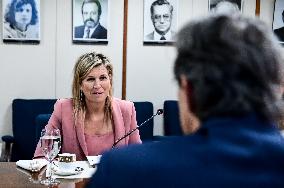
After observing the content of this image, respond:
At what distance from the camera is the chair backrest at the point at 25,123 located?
4.02m

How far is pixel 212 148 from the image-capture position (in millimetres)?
842

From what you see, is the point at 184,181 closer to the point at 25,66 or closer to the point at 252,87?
the point at 252,87

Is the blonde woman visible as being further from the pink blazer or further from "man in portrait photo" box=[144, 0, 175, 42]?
"man in portrait photo" box=[144, 0, 175, 42]

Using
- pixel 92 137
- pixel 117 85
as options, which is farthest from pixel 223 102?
pixel 117 85

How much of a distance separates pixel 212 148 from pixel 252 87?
0.48 feet

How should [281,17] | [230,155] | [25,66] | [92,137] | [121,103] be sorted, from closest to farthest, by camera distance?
[230,155] → [92,137] → [121,103] → [25,66] → [281,17]

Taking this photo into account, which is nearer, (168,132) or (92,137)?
(92,137)

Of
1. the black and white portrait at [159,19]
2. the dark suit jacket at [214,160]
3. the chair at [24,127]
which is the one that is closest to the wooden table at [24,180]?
the dark suit jacket at [214,160]

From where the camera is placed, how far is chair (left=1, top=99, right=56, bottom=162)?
157 inches

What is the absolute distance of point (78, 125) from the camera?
2.68m

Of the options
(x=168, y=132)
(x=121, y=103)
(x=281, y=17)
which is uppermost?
(x=281, y=17)

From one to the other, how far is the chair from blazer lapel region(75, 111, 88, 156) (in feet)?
4.67

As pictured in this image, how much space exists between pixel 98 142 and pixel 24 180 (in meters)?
0.66

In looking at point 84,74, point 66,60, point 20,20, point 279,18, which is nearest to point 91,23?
point 66,60
